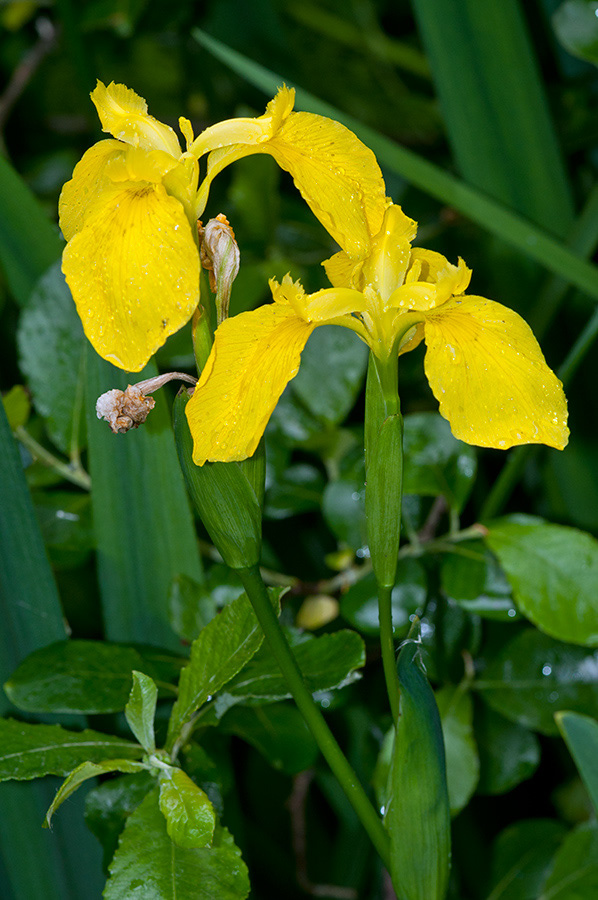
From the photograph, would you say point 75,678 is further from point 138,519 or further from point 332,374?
point 332,374

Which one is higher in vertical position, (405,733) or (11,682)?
(405,733)

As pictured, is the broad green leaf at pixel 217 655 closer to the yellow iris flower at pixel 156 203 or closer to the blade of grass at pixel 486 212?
the yellow iris flower at pixel 156 203

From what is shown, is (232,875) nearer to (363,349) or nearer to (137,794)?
(137,794)

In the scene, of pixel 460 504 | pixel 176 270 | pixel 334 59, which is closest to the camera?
pixel 176 270

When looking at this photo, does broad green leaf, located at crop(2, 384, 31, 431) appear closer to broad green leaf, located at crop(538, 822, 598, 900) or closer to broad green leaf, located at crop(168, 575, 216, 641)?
broad green leaf, located at crop(168, 575, 216, 641)

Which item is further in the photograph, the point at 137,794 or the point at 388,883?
the point at 388,883

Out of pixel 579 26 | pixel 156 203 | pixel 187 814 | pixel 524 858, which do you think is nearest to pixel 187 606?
pixel 187 814

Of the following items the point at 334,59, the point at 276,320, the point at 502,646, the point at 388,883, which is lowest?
the point at 388,883

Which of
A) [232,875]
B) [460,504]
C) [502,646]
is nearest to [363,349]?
[460,504]
